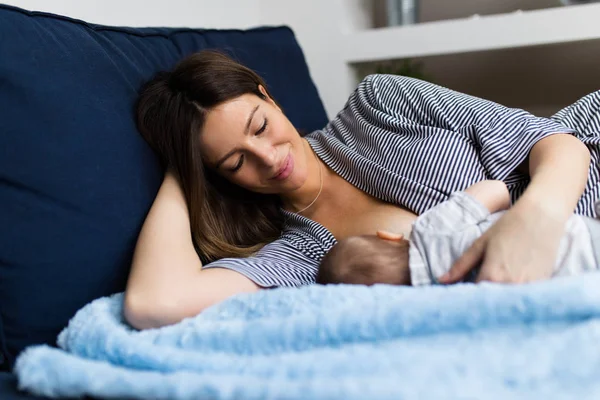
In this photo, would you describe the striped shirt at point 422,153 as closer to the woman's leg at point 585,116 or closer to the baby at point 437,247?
the woman's leg at point 585,116

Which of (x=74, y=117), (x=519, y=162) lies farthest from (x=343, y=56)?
(x=74, y=117)

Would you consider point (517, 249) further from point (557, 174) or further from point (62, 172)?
point (62, 172)

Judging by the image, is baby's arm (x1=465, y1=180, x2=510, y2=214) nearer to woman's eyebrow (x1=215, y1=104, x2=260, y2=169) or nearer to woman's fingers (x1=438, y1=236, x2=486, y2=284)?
woman's fingers (x1=438, y1=236, x2=486, y2=284)

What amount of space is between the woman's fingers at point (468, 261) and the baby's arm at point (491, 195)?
0.15 metres

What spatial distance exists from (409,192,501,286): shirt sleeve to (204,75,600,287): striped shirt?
190 mm

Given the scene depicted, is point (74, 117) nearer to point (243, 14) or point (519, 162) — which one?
point (519, 162)

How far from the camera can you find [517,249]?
834mm

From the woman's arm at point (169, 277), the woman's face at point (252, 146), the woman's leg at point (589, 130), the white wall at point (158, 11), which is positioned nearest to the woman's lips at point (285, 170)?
the woman's face at point (252, 146)

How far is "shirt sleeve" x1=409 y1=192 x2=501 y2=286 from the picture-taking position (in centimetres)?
90

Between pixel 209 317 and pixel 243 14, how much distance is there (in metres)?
1.55

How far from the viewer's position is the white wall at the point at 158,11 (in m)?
1.47

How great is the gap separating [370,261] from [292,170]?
16.5 inches

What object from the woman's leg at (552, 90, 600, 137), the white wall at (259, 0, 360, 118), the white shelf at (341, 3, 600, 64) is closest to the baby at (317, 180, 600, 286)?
the woman's leg at (552, 90, 600, 137)

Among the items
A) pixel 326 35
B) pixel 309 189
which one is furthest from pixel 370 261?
pixel 326 35
